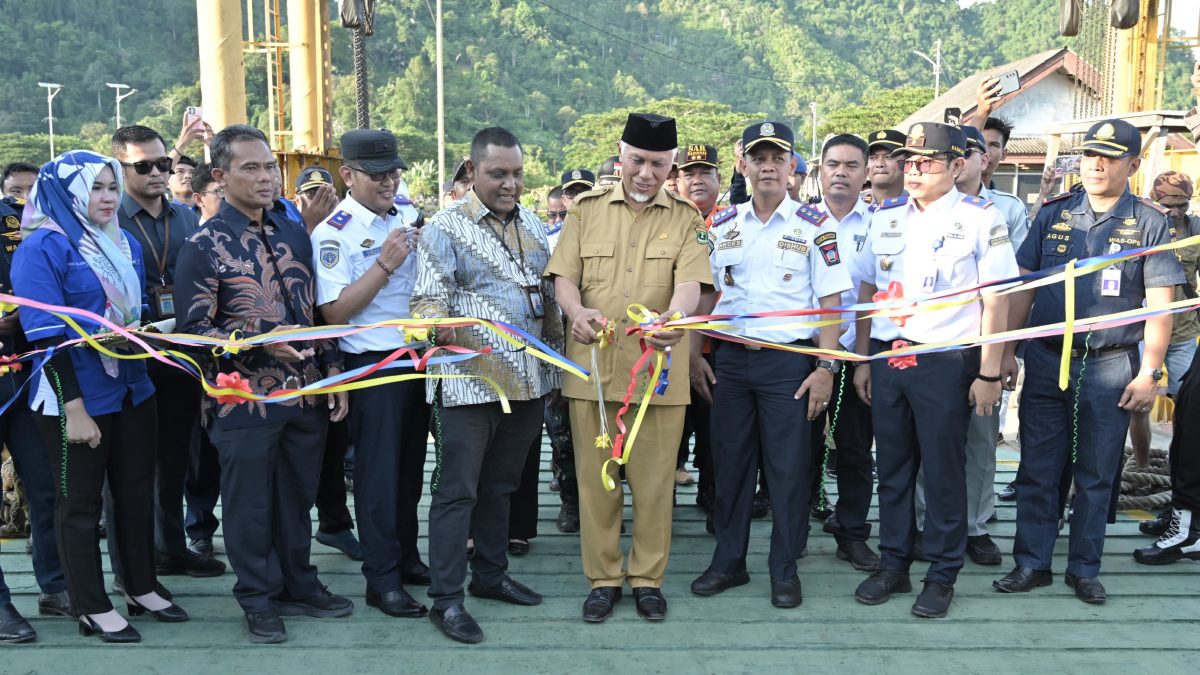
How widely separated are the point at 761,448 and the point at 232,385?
200 cm

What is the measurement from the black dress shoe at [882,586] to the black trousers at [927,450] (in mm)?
39

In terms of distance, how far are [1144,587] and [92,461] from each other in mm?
3978

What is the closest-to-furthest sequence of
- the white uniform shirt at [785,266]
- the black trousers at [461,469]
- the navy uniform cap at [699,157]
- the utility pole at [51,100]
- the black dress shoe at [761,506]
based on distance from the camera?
1. the black trousers at [461,469]
2. the white uniform shirt at [785,266]
3. the black dress shoe at [761,506]
4. the navy uniform cap at [699,157]
5. the utility pole at [51,100]

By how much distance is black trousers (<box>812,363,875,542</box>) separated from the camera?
421cm

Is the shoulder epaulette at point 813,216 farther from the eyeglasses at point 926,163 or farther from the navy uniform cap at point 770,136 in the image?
the eyeglasses at point 926,163

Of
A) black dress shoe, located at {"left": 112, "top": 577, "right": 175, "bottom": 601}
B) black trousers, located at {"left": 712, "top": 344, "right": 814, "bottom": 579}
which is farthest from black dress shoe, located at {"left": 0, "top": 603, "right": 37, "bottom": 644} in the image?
black trousers, located at {"left": 712, "top": 344, "right": 814, "bottom": 579}

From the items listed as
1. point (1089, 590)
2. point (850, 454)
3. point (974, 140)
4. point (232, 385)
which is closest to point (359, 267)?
point (232, 385)

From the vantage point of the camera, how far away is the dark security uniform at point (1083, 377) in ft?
11.9

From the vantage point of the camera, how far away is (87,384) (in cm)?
324

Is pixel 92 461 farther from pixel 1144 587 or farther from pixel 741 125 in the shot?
pixel 741 125

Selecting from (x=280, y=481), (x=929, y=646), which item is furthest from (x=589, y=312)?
(x=929, y=646)

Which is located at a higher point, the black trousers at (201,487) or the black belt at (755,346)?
the black belt at (755,346)

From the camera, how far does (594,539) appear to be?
3.61m

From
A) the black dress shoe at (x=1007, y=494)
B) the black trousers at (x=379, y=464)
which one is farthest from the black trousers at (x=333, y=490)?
the black dress shoe at (x=1007, y=494)
